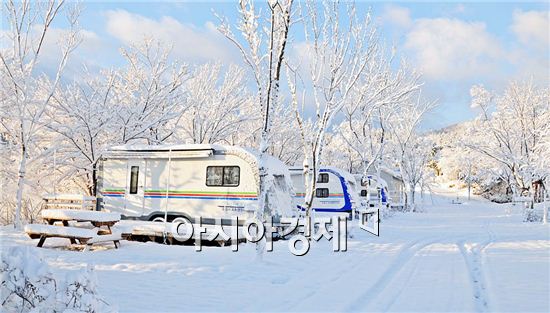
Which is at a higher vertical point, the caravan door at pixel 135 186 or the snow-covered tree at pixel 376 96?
the snow-covered tree at pixel 376 96

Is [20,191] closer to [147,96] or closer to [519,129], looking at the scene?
[147,96]

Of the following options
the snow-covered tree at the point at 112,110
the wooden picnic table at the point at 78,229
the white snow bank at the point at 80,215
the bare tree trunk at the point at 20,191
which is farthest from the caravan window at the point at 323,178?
the bare tree trunk at the point at 20,191

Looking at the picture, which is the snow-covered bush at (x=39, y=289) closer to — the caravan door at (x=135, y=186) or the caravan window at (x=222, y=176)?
the caravan window at (x=222, y=176)

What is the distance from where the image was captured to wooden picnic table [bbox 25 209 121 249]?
8258mm

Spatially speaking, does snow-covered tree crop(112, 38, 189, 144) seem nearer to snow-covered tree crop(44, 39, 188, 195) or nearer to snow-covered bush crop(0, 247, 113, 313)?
snow-covered tree crop(44, 39, 188, 195)

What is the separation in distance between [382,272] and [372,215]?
12.6 meters

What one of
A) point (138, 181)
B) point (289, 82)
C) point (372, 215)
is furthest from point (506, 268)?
point (372, 215)

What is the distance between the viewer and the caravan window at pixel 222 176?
11.6 metres

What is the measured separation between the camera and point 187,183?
1214 cm

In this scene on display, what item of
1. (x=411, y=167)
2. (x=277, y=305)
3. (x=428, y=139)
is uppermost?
(x=428, y=139)

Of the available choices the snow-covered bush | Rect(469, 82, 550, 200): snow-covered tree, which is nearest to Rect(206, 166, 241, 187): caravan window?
the snow-covered bush

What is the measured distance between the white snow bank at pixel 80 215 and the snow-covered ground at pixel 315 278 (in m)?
0.62

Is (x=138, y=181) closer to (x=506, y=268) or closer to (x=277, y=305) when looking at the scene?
(x=277, y=305)

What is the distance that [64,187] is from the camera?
50.9 ft
